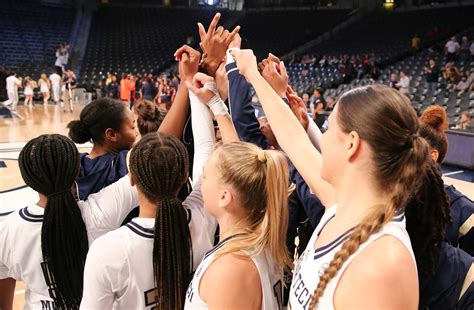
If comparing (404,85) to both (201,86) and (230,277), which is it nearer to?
(201,86)

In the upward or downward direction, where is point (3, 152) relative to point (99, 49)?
downward

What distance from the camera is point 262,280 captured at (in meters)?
1.27

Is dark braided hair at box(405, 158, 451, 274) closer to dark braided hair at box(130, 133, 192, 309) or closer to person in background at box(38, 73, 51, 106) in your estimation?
dark braided hair at box(130, 133, 192, 309)

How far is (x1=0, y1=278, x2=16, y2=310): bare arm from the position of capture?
68.1 inches

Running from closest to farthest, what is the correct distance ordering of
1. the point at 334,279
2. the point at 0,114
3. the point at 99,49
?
the point at 334,279, the point at 0,114, the point at 99,49

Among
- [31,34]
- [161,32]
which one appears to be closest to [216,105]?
[31,34]

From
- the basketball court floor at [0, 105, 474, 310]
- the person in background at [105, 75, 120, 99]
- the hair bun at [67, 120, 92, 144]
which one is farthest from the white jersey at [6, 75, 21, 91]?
the hair bun at [67, 120, 92, 144]

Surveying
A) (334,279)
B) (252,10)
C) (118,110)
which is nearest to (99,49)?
(252,10)

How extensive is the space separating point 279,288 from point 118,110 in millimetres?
1156

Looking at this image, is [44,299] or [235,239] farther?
[44,299]

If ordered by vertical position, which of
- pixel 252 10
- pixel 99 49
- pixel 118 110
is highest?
pixel 252 10

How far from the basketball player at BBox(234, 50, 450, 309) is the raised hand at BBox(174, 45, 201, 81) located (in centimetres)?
76

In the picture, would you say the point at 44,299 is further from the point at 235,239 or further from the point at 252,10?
the point at 252,10

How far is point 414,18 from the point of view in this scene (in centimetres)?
1912
